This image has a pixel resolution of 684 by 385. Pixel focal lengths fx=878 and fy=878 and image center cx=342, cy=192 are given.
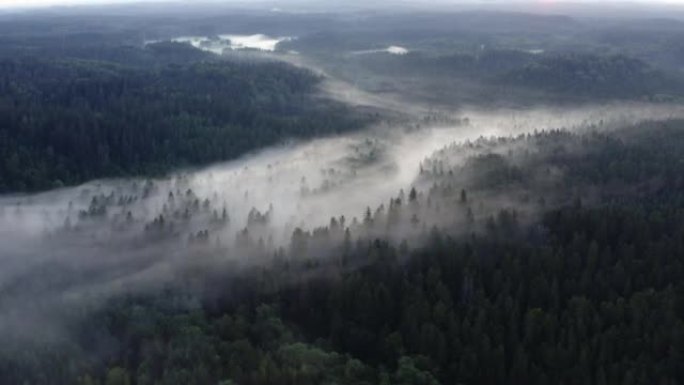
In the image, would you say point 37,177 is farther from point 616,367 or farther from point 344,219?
point 616,367

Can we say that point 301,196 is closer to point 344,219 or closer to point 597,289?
point 344,219

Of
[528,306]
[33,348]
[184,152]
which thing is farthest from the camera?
[184,152]

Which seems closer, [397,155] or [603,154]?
[603,154]

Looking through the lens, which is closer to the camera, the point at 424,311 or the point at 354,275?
the point at 424,311

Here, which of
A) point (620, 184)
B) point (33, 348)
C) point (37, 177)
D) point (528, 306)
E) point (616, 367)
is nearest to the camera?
point (616, 367)

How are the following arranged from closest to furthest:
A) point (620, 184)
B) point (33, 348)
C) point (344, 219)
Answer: point (33, 348), point (344, 219), point (620, 184)

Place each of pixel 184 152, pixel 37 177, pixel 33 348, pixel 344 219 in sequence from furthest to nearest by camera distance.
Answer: pixel 184 152 → pixel 37 177 → pixel 344 219 → pixel 33 348

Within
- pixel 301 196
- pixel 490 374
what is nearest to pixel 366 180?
pixel 301 196

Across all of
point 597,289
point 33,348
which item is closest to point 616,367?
point 597,289

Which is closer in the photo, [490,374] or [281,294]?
[490,374]
